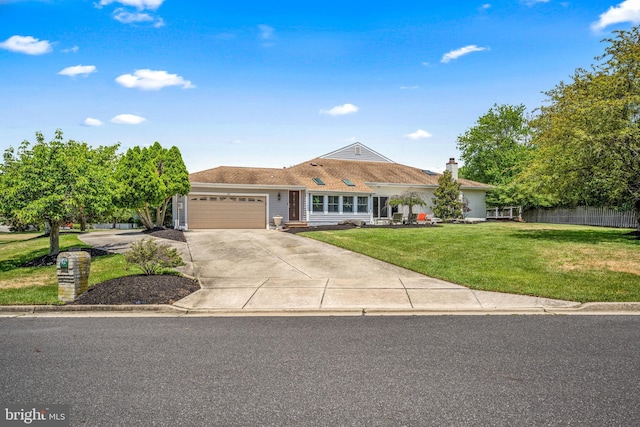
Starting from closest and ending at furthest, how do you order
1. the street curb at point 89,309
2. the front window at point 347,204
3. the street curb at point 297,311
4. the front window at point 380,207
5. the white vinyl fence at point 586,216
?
1. the street curb at point 297,311
2. the street curb at point 89,309
3. the white vinyl fence at point 586,216
4. the front window at point 347,204
5. the front window at point 380,207

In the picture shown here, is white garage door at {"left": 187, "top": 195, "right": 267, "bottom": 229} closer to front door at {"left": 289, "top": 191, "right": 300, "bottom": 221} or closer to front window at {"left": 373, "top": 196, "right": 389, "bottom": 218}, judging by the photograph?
front door at {"left": 289, "top": 191, "right": 300, "bottom": 221}

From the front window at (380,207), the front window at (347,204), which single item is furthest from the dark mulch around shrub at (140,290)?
the front window at (380,207)

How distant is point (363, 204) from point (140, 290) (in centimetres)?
2234

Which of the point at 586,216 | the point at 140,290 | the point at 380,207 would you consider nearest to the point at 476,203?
the point at 586,216

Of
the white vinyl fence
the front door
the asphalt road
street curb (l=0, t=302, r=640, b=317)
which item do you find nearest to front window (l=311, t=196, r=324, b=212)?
the front door

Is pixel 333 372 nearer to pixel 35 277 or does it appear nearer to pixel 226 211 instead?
pixel 35 277

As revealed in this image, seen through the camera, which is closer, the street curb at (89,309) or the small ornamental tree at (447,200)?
the street curb at (89,309)

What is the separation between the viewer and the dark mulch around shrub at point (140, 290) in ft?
31.4

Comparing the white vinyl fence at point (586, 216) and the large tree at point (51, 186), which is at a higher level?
the large tree at point (51, 186)

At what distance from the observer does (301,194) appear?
29562 millimetres

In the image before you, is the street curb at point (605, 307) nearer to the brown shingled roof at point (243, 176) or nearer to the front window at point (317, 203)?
the front window at point (317, 203)

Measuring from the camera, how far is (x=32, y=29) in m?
16.5

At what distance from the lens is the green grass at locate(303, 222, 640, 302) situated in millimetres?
10203

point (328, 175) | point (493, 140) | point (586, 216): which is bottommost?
point (586, 216)
